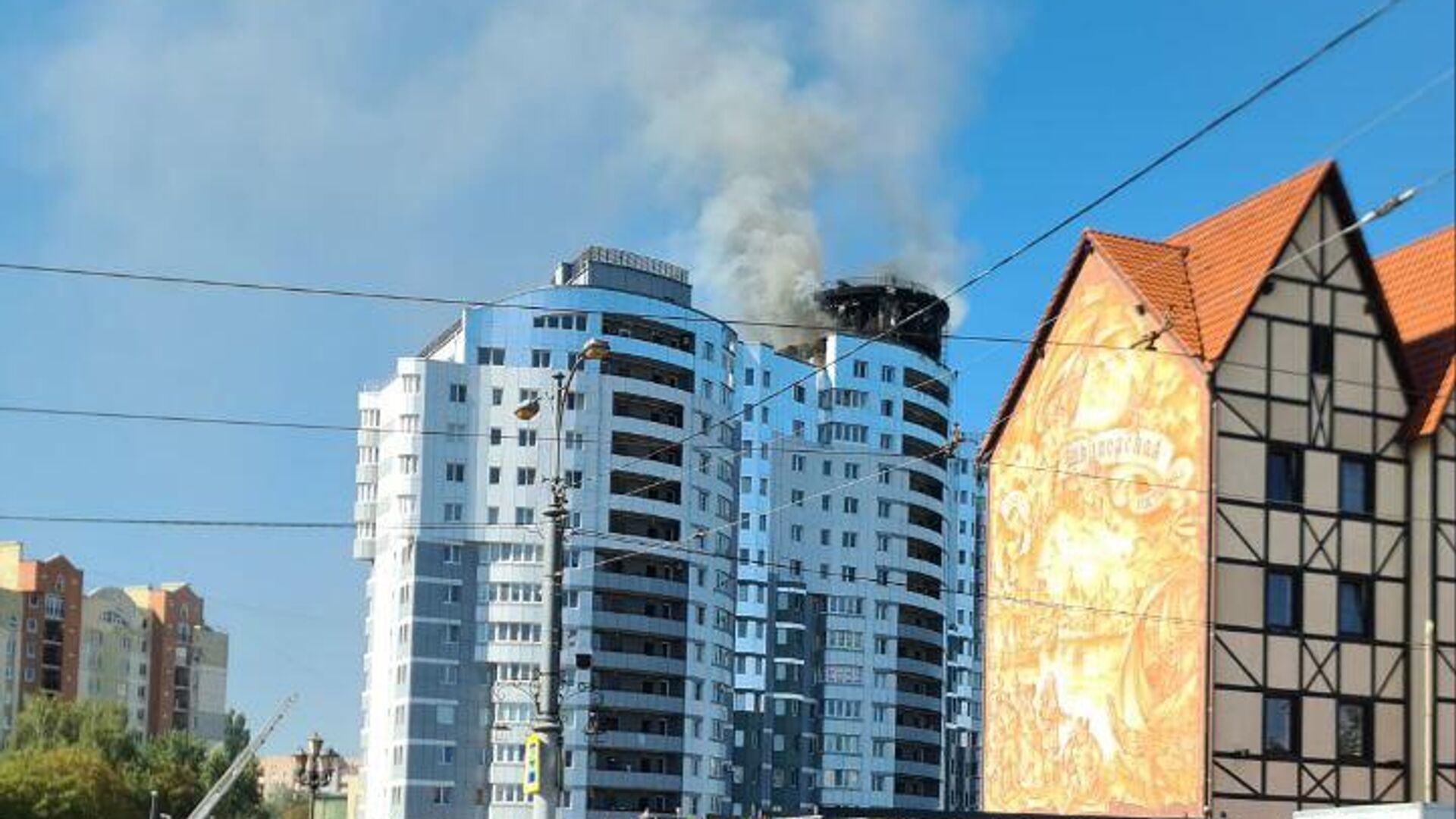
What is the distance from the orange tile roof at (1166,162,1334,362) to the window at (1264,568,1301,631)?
5.25 meters

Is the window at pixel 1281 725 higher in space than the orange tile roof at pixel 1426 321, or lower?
lower

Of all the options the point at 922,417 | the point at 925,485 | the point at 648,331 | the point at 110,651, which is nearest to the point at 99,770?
the point at 648,331

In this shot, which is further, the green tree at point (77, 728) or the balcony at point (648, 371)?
the green tree at point (77, 728)

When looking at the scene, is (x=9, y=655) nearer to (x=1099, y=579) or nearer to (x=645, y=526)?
(x=645, y=526)

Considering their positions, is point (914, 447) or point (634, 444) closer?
point (634, 444)

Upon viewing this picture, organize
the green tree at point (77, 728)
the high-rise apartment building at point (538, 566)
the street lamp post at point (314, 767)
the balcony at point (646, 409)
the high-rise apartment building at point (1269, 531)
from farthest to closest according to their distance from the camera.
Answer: the green tree at point (77, 728) → the balcony at point (646, 409) → the high-rise apartment building at point (538, 566) → the street lamp post at point (314, 767) → the high-rise apartment building at point (1269, 531)

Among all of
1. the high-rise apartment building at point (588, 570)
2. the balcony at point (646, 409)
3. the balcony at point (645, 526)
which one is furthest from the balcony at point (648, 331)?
the balcony at point (645, 526)

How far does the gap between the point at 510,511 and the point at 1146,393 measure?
70.3 metres

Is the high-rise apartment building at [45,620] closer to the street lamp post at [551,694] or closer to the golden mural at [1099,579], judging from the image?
the golden mural at [1099,579]

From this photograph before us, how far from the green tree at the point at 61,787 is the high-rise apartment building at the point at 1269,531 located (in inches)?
2977

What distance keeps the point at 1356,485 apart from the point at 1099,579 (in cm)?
649

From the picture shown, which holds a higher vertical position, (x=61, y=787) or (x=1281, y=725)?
(x=1281, y=725)

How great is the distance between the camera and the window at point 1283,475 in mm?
46719

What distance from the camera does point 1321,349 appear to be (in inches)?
1870
